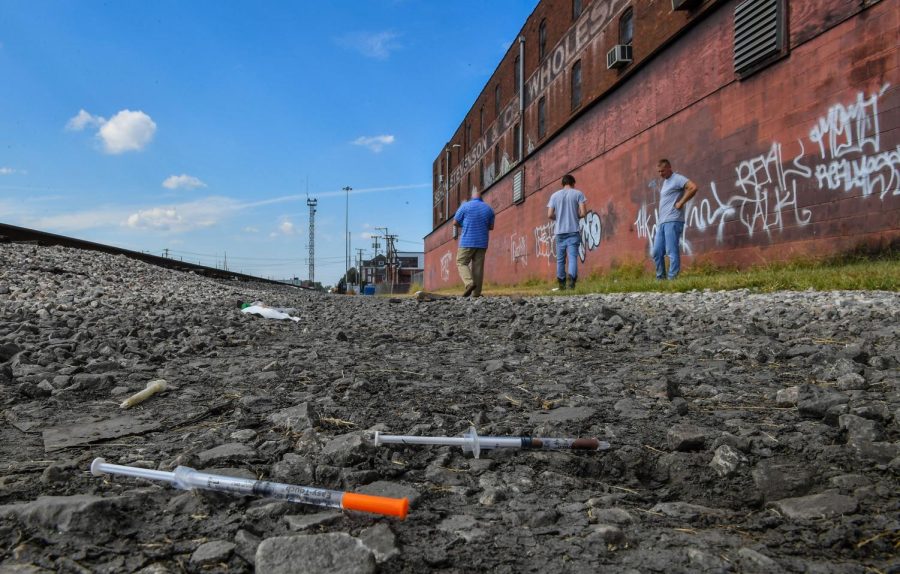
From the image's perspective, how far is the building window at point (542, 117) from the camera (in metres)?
23.6

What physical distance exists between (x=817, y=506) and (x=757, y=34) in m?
10.6

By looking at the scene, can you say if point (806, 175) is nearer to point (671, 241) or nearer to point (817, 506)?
point (671, 241)

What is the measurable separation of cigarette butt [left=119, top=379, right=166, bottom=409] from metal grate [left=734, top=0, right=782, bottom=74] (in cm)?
1017

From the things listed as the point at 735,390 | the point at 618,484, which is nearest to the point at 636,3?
the point at 735,390

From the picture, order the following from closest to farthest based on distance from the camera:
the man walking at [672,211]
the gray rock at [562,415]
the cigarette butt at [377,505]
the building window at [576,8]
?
the cigarette butt at [377,505] → the gray rock at [562,415] → the man walking at [672,211] → the building window at [576,8]

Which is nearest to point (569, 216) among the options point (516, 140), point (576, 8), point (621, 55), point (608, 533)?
point (621, 55)

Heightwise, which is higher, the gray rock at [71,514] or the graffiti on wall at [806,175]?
the graffiti on wall at [806,175]

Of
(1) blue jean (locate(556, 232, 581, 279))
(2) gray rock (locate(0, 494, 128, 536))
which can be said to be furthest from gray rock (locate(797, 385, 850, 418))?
(1) blue jean (locate(556, 232, 581, 279))

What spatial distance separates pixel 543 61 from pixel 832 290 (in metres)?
20.0

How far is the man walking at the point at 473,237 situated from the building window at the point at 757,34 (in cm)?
513

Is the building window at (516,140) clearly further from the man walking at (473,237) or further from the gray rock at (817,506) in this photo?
the gray rock at (817,506)

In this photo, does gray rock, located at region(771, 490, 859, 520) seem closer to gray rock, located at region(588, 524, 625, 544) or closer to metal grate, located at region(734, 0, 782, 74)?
gray rock, located at region(588, 524, 625, 544)

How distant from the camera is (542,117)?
2398 cm

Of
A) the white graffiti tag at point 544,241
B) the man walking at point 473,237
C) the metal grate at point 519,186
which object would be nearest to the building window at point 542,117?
the metal grate at point 519,186
